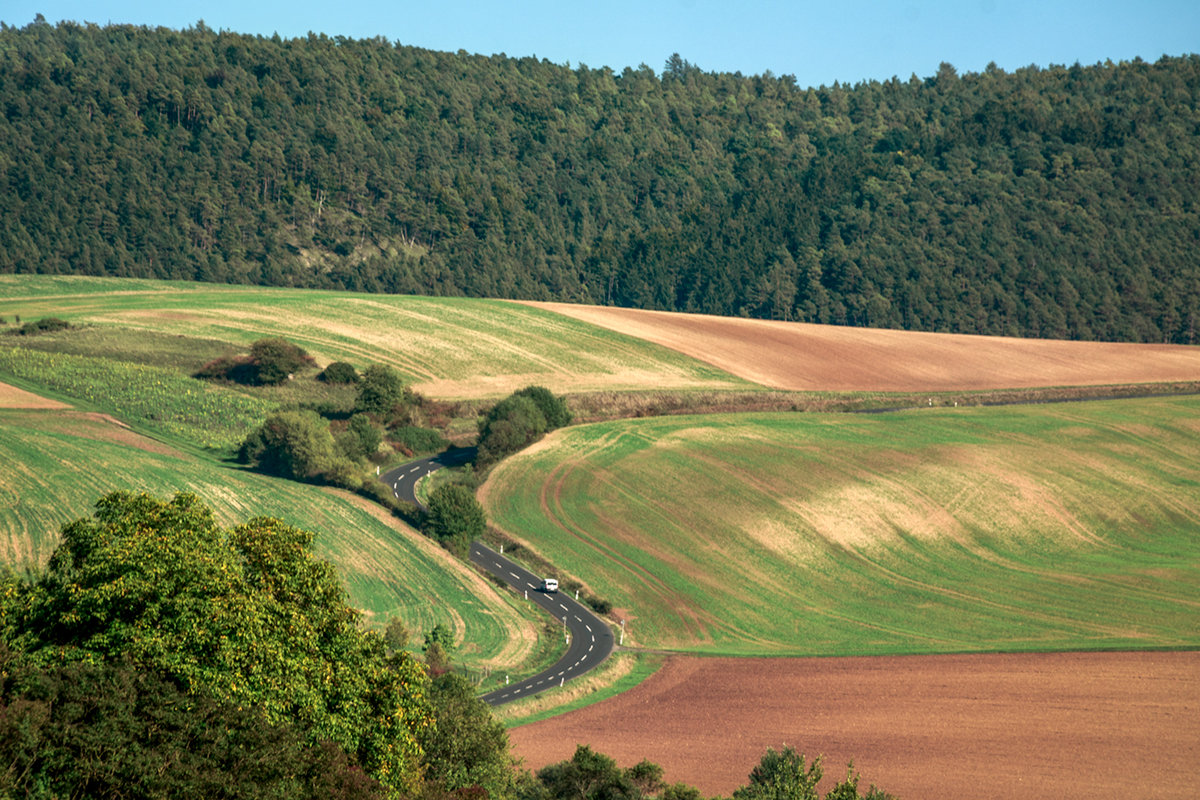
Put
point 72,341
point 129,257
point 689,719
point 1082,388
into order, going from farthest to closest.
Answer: point 129,257 < point 1082,388 < point 72,341 < point 689,719

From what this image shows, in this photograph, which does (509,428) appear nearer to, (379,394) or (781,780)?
(379,394)

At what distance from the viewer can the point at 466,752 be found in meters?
37.2

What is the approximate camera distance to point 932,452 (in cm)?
9612

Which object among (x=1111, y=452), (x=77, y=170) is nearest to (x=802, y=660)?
(x=1111, y=452)

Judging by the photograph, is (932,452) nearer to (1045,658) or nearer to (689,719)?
(1045,658)

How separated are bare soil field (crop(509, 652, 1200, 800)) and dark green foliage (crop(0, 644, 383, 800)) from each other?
19.2 metres

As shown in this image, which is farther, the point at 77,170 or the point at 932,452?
the point at 77,170

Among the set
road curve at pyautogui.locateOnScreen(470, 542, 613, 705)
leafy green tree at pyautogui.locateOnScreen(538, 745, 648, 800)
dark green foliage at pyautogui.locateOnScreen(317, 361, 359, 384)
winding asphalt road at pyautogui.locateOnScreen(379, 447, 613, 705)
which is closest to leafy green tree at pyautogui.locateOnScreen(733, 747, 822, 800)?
leafy green tree at pyautogui.locateOnScreen(538, 745, 648, 800)

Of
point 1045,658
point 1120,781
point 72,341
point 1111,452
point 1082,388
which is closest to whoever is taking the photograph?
point 1120,781

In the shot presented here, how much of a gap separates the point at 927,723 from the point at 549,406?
57758mm

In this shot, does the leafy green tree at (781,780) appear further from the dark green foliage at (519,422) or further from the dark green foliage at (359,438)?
the dark green foliage at (519,422)

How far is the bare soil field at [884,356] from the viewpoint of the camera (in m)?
128

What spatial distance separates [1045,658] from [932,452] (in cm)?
4007

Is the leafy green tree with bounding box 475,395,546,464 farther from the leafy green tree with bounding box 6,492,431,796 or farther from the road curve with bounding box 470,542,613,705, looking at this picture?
the leafy green tree with bounding box 6,492,431,796
